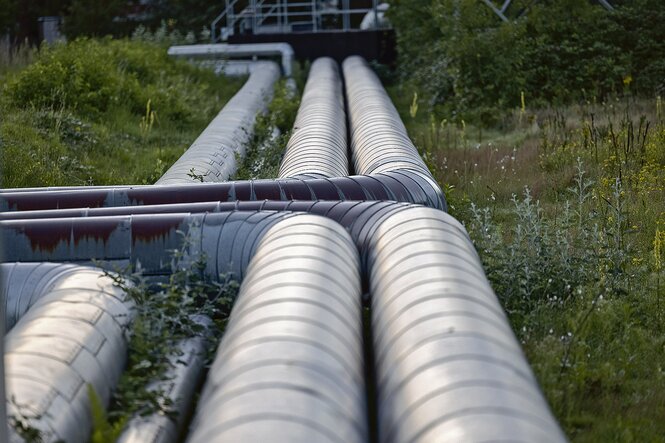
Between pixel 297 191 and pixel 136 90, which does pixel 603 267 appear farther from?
pixel 136 90

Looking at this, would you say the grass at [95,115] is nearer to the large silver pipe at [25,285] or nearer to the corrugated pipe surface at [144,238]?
the corrugated pipe surface at [144,238]

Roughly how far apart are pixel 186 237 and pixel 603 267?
2.97 meters

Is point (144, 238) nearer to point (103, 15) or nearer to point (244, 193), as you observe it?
point (244, 193)

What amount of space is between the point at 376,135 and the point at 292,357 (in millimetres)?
6981

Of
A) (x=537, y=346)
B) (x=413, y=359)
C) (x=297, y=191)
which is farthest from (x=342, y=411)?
(x=297, y=191)

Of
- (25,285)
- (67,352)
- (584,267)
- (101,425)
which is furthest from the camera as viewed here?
(584,267)

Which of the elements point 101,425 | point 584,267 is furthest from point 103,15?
point 101,425

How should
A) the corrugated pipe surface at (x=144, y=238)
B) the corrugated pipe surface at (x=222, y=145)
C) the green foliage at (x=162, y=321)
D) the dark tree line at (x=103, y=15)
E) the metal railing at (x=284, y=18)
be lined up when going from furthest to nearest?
the dark tree line at (x=103, y=15) → the metal railing at (x=284, y=18) → the corrugated pipe surface at (x=222, y=145) → the corrugated pipe surface at (x=144, y=238) → the green foliage at (x=162, y=321)

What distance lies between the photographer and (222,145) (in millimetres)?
11031

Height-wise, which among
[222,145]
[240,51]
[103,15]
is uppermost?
[222,145]

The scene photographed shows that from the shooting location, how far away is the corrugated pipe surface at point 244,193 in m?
7.57

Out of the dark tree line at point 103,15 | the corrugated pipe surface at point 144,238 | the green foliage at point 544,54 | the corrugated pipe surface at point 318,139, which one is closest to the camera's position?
the corrugated pipe surface at point 144,238

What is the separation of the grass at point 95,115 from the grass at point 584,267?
12.5 feet

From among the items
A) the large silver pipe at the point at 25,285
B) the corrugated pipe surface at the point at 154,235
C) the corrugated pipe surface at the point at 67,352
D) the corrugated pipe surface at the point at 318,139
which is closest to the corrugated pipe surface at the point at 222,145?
the corrugated pipe surface at the point at 318,139
